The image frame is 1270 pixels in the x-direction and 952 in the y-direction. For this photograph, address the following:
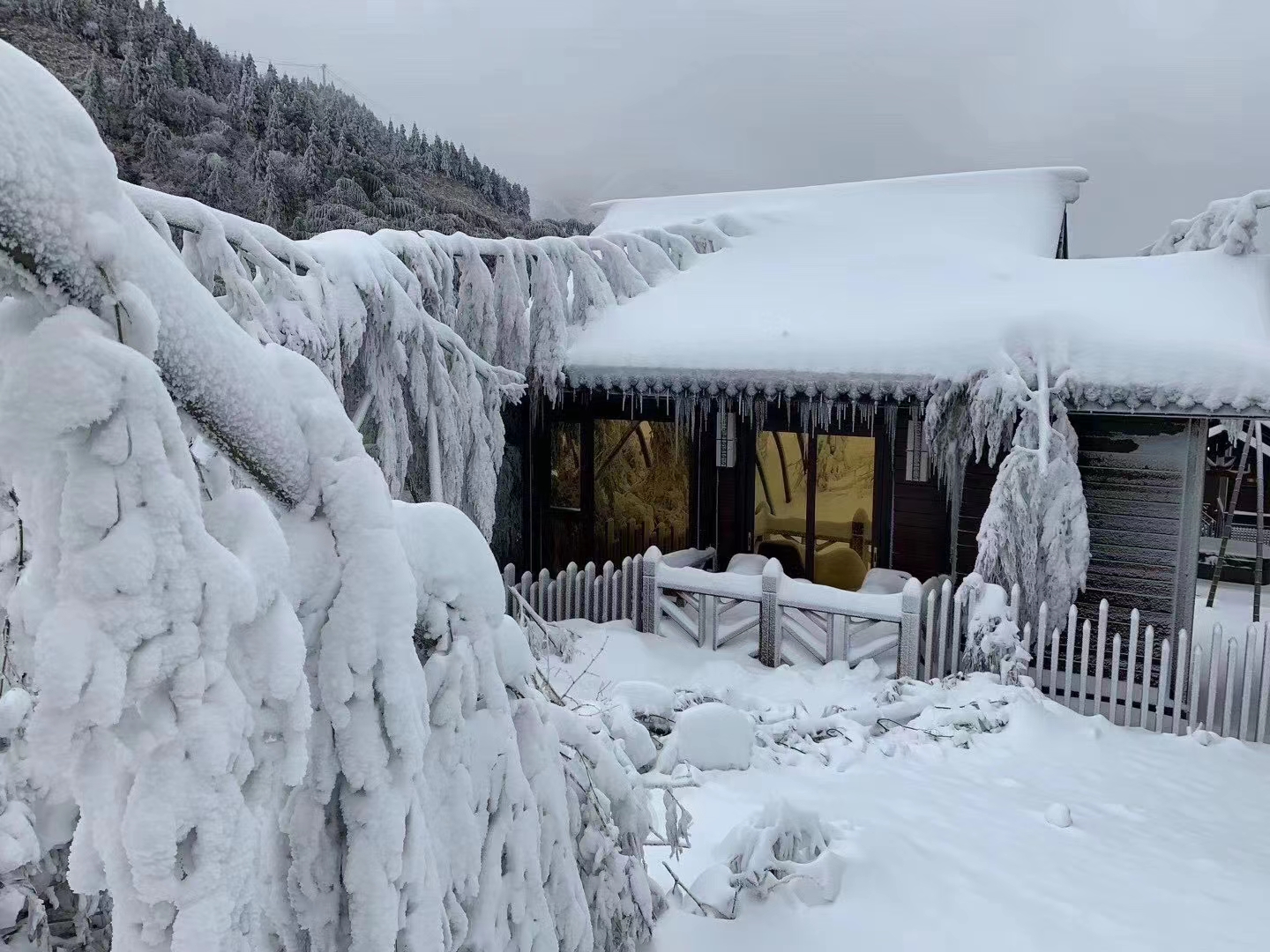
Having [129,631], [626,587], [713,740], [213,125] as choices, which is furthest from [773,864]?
[213,125]

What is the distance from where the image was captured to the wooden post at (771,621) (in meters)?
8.89

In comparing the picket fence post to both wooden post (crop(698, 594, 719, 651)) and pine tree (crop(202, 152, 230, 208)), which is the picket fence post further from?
pine tree (crop(202, 152, 230, 208))

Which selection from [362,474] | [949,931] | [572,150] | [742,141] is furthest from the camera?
[742,141]

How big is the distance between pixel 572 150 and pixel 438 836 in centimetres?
11404

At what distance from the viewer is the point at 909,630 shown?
325 inches

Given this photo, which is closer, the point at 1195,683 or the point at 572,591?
the point at 1195,683

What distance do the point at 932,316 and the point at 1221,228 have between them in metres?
4.98

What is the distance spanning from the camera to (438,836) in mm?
1768

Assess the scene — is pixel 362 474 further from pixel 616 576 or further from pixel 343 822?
pixel 616 576

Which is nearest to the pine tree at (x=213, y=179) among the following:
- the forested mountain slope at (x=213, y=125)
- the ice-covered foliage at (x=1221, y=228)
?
the forested mountain slope at (x=213, y=125)

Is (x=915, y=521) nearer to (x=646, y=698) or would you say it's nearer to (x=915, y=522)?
(x=915, y=522)

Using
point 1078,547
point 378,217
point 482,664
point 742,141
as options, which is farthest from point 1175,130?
point 482,664

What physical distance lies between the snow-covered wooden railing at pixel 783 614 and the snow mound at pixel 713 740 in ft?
11.2

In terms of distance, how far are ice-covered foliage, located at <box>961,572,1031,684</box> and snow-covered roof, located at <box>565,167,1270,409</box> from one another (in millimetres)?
2147
